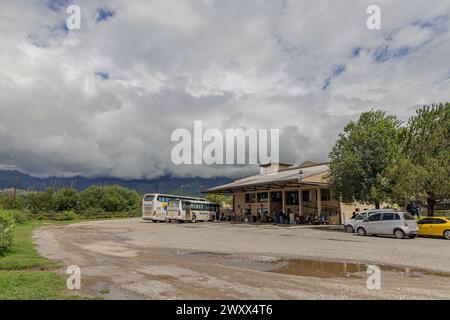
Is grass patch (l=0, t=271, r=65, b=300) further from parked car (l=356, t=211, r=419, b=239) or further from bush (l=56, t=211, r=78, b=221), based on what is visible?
bush (l=56, t=211, r=78, b=221)

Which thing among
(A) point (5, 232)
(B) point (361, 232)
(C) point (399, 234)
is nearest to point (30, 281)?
(A) point (5, 232)

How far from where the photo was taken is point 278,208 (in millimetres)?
43844

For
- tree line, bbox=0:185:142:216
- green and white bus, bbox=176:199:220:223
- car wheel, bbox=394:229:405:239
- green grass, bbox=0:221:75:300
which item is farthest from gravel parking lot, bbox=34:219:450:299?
tree line, bbox=0:185:142:216

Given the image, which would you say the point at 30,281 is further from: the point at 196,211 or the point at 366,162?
the point at 196,211

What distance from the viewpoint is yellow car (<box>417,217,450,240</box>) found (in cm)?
1883

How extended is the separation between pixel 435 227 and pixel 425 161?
6659 millimetres

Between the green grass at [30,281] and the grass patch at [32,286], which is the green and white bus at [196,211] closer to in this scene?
the green grass at [30,281]

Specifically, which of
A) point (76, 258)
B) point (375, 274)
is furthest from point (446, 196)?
point (76, 258)

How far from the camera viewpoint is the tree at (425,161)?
875 inches

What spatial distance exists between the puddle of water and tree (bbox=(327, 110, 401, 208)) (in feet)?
54.1

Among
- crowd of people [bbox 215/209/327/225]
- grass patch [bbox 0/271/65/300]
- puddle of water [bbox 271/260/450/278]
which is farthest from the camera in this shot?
crowd of people [bbox 215/209/327/225]

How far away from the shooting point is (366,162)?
26766 millimetres
